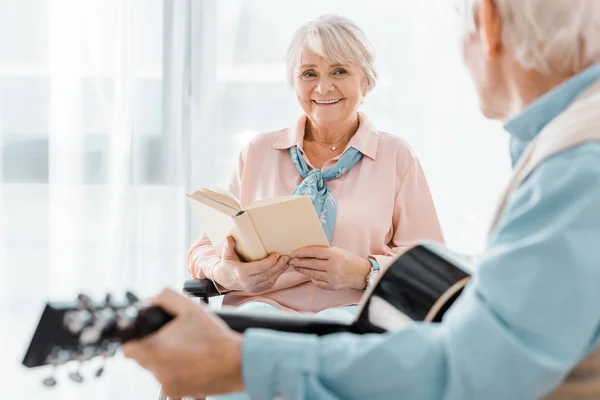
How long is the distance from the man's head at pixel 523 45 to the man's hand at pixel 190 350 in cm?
56

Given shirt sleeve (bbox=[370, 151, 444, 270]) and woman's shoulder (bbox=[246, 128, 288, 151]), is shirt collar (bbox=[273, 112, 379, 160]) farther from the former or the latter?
shirt sleeve (bbox=[370, 151, 444, 270])

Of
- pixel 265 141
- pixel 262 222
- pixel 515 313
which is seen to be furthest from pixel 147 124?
pixel 515 313

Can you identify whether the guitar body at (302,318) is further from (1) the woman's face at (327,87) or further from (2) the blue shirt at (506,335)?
(1) the woman's face at (327,87)

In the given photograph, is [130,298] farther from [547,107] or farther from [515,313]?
[547,107]

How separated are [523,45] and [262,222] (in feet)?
3.21

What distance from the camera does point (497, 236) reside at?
1.04 meters

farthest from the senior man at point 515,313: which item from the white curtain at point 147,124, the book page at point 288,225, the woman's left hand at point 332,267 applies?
the white curtain at point 147,124

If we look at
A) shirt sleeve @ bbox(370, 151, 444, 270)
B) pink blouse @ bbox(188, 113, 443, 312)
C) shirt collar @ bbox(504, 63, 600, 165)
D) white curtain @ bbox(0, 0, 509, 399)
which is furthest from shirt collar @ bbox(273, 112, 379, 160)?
shirt collar @ bbox(504, 63, 600, 165)

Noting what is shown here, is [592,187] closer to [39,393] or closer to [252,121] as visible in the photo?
[252,121]

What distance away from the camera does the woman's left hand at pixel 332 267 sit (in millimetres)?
2080

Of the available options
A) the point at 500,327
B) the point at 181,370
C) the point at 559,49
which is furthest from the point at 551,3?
the point at 181,370

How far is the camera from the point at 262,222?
198 centimetres

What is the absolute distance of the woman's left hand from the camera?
2.08m

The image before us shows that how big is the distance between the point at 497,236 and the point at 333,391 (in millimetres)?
298
